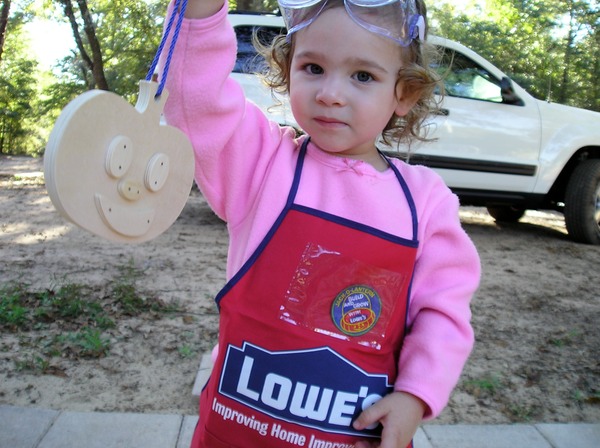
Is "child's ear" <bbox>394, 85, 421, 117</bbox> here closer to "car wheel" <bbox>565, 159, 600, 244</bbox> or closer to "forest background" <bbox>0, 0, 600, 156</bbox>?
"car wheel" <bbox>565, 159, 600, 244</bbox>

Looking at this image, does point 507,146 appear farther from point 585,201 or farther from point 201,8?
point 201,8

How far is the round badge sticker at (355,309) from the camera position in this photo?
1.32m

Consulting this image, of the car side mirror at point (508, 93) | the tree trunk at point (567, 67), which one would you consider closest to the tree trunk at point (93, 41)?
the car side mirror at point (508, 93)

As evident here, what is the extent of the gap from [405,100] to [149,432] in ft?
5.49

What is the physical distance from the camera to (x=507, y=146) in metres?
6.34

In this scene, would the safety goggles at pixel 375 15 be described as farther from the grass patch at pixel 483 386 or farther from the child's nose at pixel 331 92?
the grass patch at pixel 483 386

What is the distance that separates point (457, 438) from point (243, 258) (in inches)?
65.6

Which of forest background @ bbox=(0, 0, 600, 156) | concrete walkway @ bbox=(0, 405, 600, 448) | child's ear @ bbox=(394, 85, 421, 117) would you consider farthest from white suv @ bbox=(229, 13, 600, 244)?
forest background @ bbox=(0, 0, 600, 156)

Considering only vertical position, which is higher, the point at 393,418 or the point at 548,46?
the point at 548,46

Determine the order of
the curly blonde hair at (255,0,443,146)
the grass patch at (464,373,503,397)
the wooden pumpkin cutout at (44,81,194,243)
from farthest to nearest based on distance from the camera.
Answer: the grass patch at (464,373,503,397) → the curly blonde hair at (255,0,443,146) → the wooden pumpkin cutout at (44,81,194,243)

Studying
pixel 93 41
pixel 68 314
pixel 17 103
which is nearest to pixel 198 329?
pixel 68 314

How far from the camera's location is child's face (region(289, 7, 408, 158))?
4.40 ft

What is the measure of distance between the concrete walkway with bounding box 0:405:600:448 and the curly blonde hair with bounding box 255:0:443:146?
1386mm

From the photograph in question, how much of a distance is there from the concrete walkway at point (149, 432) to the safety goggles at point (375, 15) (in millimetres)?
1687
